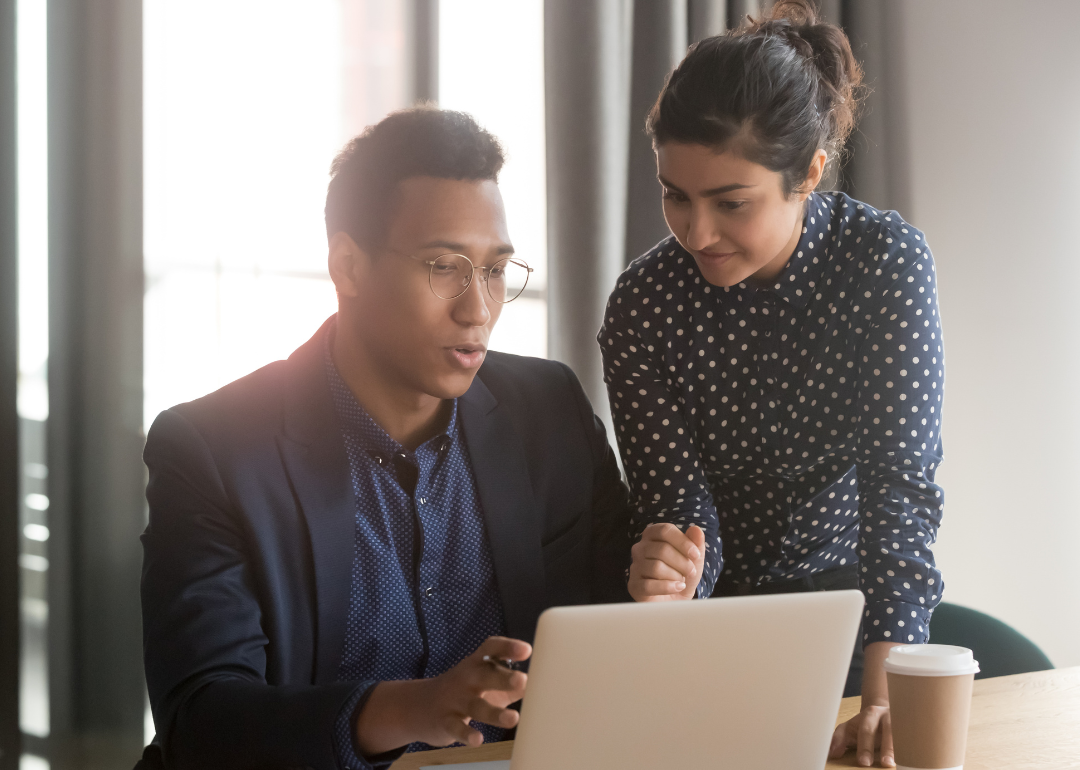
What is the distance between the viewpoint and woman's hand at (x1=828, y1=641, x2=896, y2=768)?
1074mm

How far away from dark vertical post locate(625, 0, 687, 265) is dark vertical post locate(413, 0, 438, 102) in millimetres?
540

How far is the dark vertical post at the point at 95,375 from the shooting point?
195cm

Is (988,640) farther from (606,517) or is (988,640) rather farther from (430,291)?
(430,291)

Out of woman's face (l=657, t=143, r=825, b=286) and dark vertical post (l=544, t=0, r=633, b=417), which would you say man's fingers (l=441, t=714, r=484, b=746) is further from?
dark vertical post (l=544, t=0, r=633, b=417)

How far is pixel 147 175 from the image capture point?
2.08 m

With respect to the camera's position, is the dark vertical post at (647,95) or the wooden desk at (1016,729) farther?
the dark vertical post at (647,95)

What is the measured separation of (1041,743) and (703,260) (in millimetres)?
746

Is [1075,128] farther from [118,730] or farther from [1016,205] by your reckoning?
[118,730]

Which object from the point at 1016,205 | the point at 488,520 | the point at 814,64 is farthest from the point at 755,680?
the point at 1016,205

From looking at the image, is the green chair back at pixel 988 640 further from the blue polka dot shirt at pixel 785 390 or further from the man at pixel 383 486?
the man at pixel 383 486

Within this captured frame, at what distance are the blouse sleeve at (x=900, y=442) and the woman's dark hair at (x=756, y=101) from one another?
0.67ft

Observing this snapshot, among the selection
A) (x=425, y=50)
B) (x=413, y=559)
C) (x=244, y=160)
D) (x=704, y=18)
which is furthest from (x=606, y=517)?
(x=704, y=18)

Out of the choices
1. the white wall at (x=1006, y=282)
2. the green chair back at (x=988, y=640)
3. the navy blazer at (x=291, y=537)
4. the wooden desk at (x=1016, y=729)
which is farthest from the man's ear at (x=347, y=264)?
the white wall at (x=1006, y=282)

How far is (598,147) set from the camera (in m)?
2.51
